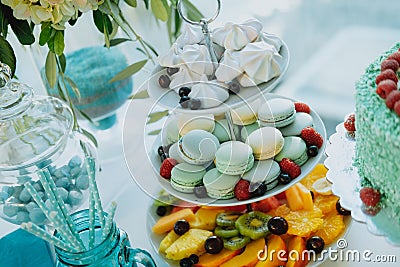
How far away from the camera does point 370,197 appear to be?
2.89 ft

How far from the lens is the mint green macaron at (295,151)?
40.0 inches

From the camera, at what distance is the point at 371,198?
88 cm

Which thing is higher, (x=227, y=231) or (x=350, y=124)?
(x=350, y=124)

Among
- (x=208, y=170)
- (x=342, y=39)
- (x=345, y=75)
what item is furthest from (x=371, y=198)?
(x=342, y=39)

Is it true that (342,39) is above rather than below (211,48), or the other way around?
below

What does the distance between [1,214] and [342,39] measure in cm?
135

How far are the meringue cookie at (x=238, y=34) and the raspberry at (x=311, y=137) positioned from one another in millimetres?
178

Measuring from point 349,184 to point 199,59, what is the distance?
11.5 inches

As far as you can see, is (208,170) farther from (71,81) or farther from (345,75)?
(345,75)

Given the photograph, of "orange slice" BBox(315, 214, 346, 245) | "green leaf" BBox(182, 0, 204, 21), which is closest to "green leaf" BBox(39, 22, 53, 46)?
"green leaf" BBox(182, 0, 204, 21)

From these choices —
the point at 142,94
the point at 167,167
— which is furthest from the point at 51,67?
the point at 167,167

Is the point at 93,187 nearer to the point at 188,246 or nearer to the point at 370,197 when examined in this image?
the point at 188,246

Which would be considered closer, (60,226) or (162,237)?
(60,226)

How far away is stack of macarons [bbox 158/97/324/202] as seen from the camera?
3.23 ft
